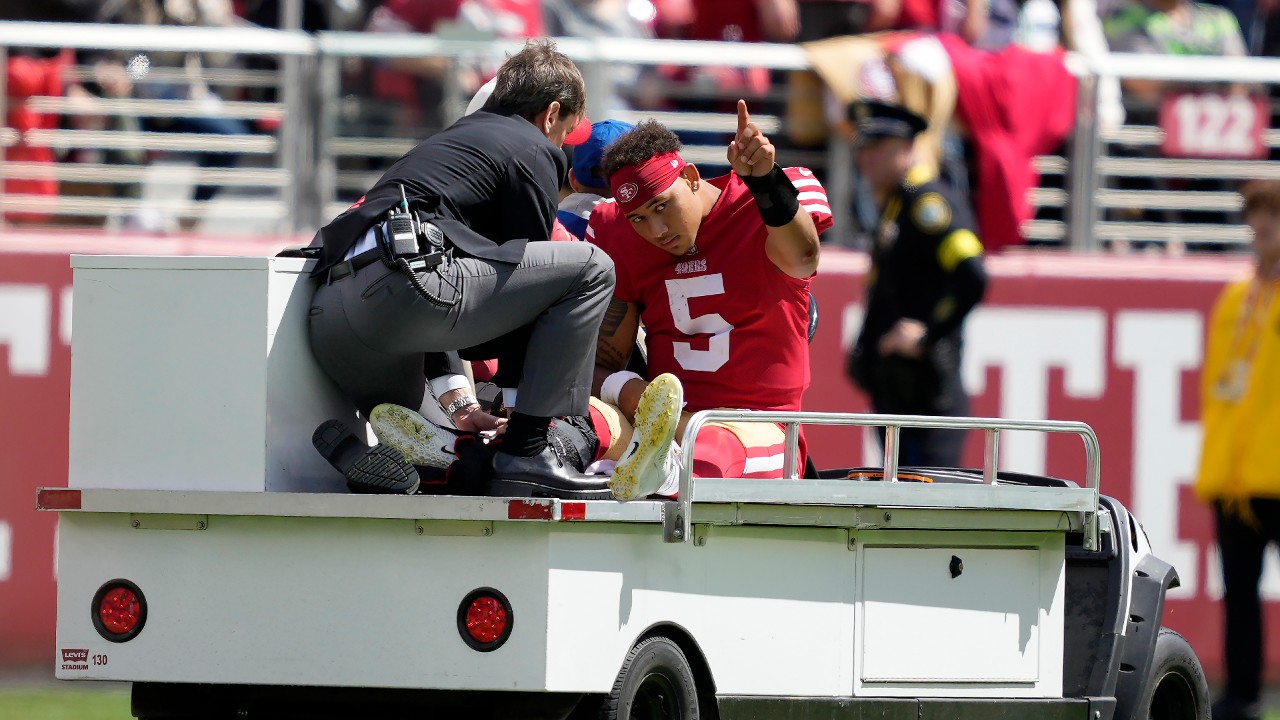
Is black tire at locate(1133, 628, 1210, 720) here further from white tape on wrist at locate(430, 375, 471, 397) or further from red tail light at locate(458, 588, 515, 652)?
red tail light at locate(458, 588, 515, 652)

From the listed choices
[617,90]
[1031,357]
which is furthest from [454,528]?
[1031,357]

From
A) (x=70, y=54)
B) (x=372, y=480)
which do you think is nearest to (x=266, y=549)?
(x=372, y=480)

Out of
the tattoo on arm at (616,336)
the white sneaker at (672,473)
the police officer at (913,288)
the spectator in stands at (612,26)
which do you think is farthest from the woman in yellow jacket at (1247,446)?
the white sneaker at (672,473)

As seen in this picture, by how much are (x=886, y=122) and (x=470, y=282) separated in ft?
13.4

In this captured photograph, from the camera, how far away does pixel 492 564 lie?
16.0 ft

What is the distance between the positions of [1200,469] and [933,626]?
329cm

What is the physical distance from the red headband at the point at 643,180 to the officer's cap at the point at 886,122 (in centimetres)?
307

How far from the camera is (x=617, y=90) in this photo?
9961 millimetres

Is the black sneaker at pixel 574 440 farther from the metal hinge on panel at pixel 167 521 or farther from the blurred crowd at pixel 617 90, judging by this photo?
the blurred crowd at pixel 617 90

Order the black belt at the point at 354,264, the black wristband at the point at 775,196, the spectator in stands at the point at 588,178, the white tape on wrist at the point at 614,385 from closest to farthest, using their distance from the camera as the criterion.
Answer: the black belt at the point at 354,264 → the black wristband at the point at 775,196 → the white tape on wrist at the point at 614,385 → the spectator in stands at the point at 588,178

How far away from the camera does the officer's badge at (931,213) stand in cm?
870

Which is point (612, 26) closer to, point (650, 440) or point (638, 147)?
point (638, 147)

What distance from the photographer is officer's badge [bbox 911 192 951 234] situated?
343 inches

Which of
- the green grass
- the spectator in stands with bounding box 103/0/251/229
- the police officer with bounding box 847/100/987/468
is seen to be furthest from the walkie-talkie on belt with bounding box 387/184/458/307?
the spectator in stands with bounding box 103/0/251/229
